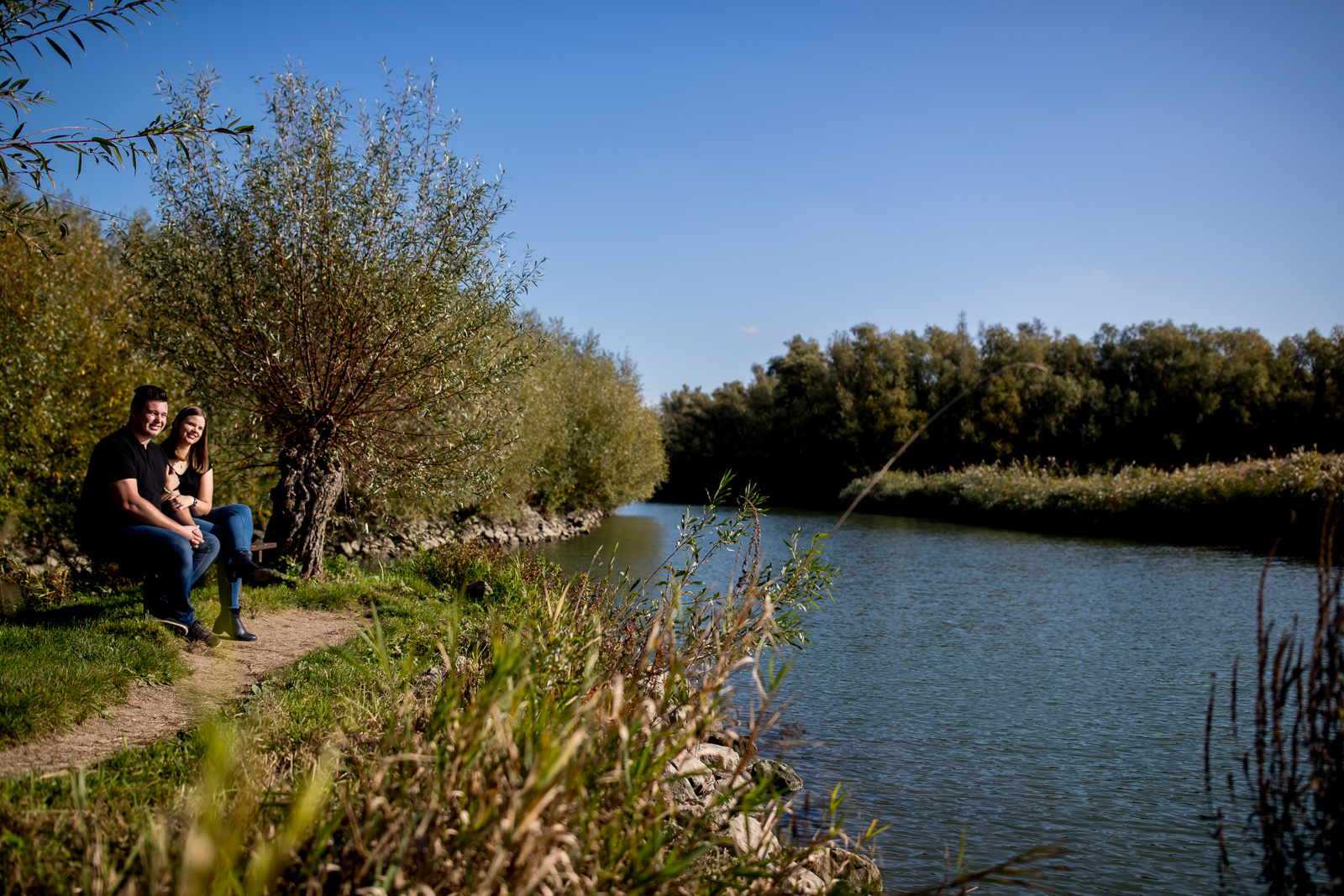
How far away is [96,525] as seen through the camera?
604cm

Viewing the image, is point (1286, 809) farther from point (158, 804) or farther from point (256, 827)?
point (158, 804)

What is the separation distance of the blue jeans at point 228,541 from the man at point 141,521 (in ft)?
1.41

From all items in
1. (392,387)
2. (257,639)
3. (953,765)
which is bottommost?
(953,765)

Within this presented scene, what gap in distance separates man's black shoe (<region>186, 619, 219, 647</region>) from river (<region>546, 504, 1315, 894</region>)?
3200mm

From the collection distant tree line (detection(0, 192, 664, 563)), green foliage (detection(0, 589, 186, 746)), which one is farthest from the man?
distant tree line (detection(0, 192, 664, 563))

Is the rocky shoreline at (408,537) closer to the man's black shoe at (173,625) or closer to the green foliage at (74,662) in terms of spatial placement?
the green foliage at (74,662)

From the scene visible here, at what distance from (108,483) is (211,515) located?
3.17 ft

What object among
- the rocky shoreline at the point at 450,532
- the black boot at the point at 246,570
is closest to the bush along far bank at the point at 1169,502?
the rocky shoreline at the point at 450,532

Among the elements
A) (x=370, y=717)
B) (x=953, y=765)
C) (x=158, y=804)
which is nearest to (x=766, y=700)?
(x=370, y=717)

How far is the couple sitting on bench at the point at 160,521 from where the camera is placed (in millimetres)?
5980

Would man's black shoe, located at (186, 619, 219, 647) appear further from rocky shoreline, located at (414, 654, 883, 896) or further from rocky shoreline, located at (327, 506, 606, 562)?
rocky shoreline, located at (327, 506, 606, 562)

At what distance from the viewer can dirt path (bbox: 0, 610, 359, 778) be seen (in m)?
4.01

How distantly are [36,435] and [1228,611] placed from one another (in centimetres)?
1805

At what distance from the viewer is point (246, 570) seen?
22.0ft
